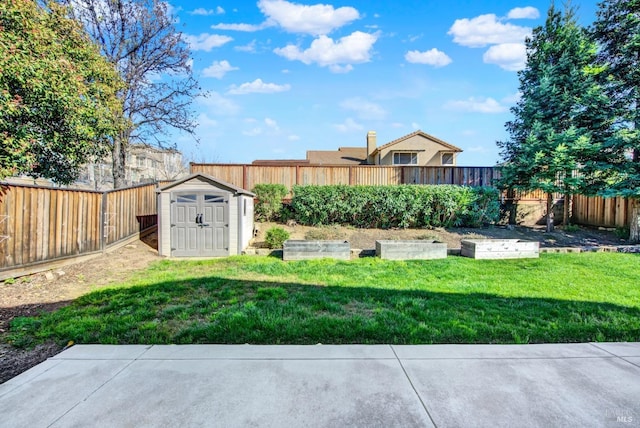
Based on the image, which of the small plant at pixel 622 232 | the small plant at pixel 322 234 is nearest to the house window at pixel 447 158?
the small plant at pixel 622 232

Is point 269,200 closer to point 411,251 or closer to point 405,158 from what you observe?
point 411,251

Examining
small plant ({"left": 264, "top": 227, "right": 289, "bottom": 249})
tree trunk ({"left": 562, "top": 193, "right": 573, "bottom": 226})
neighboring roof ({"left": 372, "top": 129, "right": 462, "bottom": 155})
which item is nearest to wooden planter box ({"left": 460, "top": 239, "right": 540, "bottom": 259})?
small plant ({"left": 264, "top": 227, "right": 289, "bottom": 249})

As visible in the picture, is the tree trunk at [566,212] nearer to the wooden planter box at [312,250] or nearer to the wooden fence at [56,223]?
the wooden planter box at [312,250]

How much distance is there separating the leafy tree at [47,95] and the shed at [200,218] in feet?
7.58

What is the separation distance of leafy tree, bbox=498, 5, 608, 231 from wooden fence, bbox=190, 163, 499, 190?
1.48 meters

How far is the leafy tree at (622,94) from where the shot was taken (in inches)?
360

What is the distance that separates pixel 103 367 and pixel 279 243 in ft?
19.0

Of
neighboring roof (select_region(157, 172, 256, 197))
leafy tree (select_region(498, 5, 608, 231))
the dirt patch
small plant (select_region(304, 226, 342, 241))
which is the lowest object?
the dirt patch

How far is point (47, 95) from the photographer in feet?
18.9

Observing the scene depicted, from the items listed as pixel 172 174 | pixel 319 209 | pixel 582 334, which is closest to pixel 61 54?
pixel 319 209

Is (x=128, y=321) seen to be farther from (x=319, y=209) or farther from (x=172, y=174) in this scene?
(x=172, y=174)

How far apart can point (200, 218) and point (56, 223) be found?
3.15m

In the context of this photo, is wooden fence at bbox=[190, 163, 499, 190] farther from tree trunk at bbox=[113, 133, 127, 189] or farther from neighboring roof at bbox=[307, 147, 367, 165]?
neighboring roof at bbox=[307, 147, 367, 165]

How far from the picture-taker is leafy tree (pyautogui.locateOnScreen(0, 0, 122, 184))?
534 cm
